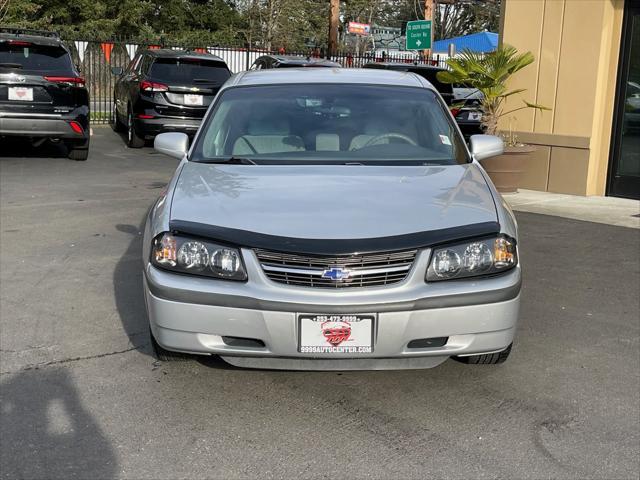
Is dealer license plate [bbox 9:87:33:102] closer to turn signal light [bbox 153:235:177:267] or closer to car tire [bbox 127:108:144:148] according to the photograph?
car tire [bbox 127:108:144:148]

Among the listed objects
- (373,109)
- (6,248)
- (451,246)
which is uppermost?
(373,109)

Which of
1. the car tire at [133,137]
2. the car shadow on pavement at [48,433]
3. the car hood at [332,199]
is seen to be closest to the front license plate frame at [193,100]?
the car tire at [133,137]

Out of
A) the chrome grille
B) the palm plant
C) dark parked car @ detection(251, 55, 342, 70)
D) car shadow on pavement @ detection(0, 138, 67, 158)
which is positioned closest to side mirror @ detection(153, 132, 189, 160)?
the chrome grille

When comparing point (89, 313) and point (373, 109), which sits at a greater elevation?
point (373, 109)

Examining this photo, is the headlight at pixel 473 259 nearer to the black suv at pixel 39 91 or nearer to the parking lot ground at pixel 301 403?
the parking lot ground at pixel 301 403

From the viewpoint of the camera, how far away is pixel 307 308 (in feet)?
12.1

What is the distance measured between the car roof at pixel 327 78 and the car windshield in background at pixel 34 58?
6.92 meters

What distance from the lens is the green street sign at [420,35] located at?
23812mm

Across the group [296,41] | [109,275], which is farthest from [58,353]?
[296,41]

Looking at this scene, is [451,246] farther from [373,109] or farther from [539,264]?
[539,264]

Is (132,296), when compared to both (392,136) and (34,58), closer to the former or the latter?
(392,136)

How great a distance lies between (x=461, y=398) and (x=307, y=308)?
1.08 meters

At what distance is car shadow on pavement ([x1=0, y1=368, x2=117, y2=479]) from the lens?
11.4 ft

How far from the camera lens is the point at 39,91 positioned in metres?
11.9
